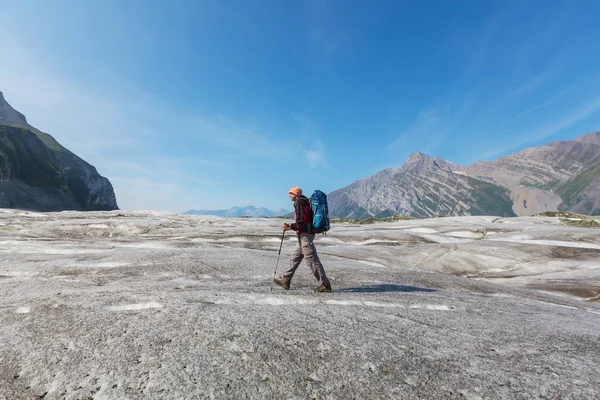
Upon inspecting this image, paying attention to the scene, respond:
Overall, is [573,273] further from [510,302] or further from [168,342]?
[168,342]

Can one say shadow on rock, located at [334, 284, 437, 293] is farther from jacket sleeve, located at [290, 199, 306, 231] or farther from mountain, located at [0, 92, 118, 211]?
mountain, located at [0, 92, 118, 211]

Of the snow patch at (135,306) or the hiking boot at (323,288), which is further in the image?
the hiking boot at (323,288)

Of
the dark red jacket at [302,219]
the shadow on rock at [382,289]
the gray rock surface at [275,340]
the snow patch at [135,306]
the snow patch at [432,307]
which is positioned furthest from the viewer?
the shadow on rock at [382,289]

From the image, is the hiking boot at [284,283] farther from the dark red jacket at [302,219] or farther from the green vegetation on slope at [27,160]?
the green vegetation on slope at [27,160]

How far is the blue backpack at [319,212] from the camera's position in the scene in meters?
11.6

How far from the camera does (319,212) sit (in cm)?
1170

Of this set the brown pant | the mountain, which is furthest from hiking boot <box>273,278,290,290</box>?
the mountain

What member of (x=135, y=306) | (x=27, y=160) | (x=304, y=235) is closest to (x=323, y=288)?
(x=304, y=235)

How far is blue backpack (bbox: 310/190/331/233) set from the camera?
11.6 m

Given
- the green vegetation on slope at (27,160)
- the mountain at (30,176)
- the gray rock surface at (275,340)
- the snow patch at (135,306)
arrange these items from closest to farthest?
the gray rock surface at (275,340) < the snow patch at (135,306) < the mountain at (30,176) < the green vegetation on slope at (27,160)

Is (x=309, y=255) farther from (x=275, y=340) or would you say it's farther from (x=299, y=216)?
(x=275, y=340)

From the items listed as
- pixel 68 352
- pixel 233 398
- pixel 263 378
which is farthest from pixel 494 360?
pixel 68 352

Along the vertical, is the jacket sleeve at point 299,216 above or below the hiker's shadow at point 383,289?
above

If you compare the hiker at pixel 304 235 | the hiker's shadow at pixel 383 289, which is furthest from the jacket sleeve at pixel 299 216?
the hiker's shadow at pixel 383 289
